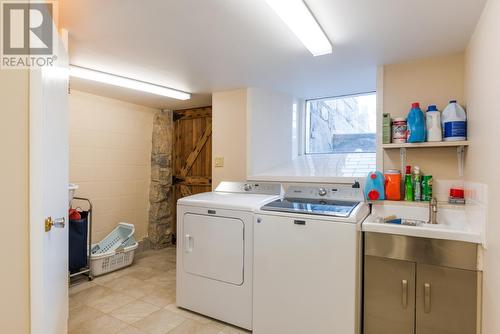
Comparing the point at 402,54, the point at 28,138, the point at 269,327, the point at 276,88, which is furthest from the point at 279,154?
the point at 28,138

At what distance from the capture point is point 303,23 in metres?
1.56

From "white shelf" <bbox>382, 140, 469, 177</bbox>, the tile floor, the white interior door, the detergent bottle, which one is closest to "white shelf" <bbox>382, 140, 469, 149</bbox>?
"white shelf" <bbox>382, 140, 469, 177</bbox>

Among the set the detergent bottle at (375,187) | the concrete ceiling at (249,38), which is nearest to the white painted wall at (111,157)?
the concrete ceiling at (249,38)

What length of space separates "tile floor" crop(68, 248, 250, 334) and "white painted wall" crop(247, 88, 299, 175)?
1.50m

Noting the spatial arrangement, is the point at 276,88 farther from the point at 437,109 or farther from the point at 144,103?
the point at 144,103

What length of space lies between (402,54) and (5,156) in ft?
8.33

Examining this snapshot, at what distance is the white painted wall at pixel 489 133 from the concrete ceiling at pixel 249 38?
6.9 inches

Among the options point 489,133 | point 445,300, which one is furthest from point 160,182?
point 489,133

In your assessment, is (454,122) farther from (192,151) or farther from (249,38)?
(192,151)

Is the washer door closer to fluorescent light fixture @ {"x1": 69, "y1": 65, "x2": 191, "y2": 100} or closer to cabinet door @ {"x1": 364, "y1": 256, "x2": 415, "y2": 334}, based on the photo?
cabinet door @ {"x1": 364, "y1": 256, "x2": 415, "y2": 334}

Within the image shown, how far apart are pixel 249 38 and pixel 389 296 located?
6.54ft

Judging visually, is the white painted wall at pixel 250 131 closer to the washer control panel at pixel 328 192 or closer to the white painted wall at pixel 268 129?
the white painted wall at pixel 268 129

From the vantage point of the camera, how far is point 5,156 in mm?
1121

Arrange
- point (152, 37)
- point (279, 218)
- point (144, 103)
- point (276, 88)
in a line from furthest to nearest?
point (144, 103), point (276, 88), point (279, 218), point (152, 37)
